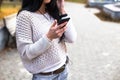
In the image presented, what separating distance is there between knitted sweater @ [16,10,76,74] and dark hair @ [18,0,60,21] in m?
0.02

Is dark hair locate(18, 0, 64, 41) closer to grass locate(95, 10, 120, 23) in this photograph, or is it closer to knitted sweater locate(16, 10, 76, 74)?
knitted sweater locate(16, 10, 76, 74)

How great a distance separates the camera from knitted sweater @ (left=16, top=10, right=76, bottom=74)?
1.14 metres

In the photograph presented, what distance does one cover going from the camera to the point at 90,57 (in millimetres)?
3580

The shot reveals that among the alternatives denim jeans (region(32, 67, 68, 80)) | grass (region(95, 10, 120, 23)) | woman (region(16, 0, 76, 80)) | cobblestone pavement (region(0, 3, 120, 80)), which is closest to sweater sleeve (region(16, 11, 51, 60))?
woman (region(16, 0, 76, 80))

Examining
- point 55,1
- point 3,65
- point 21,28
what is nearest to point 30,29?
point 21,28

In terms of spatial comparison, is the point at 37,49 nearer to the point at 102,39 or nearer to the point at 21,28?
the point at 21,28

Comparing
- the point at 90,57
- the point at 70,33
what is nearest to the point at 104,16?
the point at 90,57

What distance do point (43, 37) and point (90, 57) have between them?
2519mm

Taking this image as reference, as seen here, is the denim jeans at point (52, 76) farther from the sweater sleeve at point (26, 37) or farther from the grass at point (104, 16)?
the grass at point (104, 16)

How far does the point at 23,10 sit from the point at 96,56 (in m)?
2.56

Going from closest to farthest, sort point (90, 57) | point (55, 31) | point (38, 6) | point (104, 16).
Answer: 1. point (55, 31)
2. point (38, 6)
3. point (90, 57)
4. point (104, 16)

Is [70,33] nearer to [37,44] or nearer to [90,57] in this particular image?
[37,44]

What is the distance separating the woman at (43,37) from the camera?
3.70ft

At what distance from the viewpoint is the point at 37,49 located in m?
1.13
